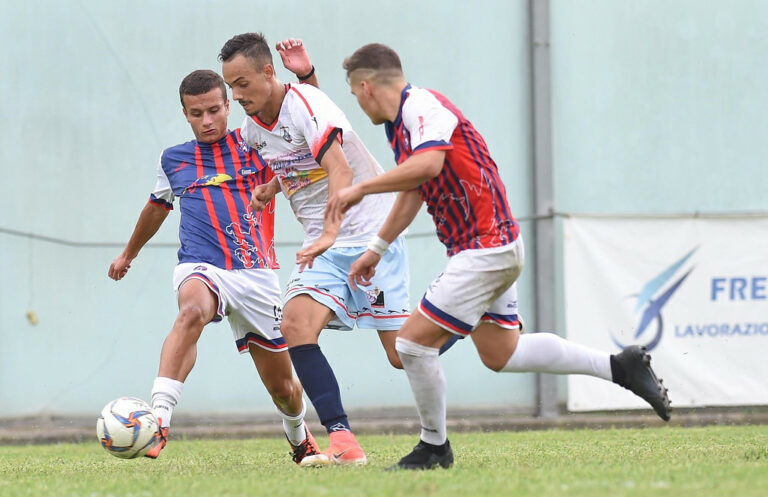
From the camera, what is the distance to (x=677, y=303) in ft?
31.0

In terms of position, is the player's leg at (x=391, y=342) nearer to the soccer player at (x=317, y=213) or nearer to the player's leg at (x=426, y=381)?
the soccer player at (x=317, y=213)

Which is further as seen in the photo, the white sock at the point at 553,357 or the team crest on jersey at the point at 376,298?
the team crest on jersey at the point at 376,298

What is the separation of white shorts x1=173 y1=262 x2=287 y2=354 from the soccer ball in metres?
0.82

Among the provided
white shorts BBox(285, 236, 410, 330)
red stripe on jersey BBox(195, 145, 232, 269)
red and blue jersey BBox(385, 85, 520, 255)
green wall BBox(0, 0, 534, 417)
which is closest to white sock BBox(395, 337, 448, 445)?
red and blue jersey BBox(385, 85, 520, 255)

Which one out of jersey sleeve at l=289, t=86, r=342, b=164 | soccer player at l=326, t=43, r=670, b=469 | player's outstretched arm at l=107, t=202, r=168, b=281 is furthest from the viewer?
player's outstretched arm at l=107, t=202, r=168, b=281

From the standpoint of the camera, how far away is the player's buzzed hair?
477 cm

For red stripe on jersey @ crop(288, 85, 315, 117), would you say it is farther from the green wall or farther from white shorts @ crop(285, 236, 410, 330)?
the green wall

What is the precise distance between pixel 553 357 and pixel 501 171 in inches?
199

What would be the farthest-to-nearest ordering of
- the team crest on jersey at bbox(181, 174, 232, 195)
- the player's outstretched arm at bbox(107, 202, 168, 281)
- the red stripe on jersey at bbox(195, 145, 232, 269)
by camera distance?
1. the player's outstretched arm at bbox(107, 202, 168, 281)
2. the team crest on jersey at bbox(181, 174, 232, 195)
3. the red stripe on jersey at bbox(195, 145, 232, 269)

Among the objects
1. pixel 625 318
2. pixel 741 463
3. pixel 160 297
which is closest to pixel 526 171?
pixel 625 318

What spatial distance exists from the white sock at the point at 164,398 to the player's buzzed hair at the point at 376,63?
178cm

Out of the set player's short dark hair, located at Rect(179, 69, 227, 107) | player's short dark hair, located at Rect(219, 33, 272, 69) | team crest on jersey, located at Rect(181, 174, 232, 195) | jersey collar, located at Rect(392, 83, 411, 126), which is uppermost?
player's short dark hair, located at Rect(219, 33, 272, 69)

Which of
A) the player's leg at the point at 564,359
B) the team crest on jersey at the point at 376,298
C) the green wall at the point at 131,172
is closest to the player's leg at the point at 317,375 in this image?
the team crest on jersey at the point at 376,298

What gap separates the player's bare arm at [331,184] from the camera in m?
4.77
